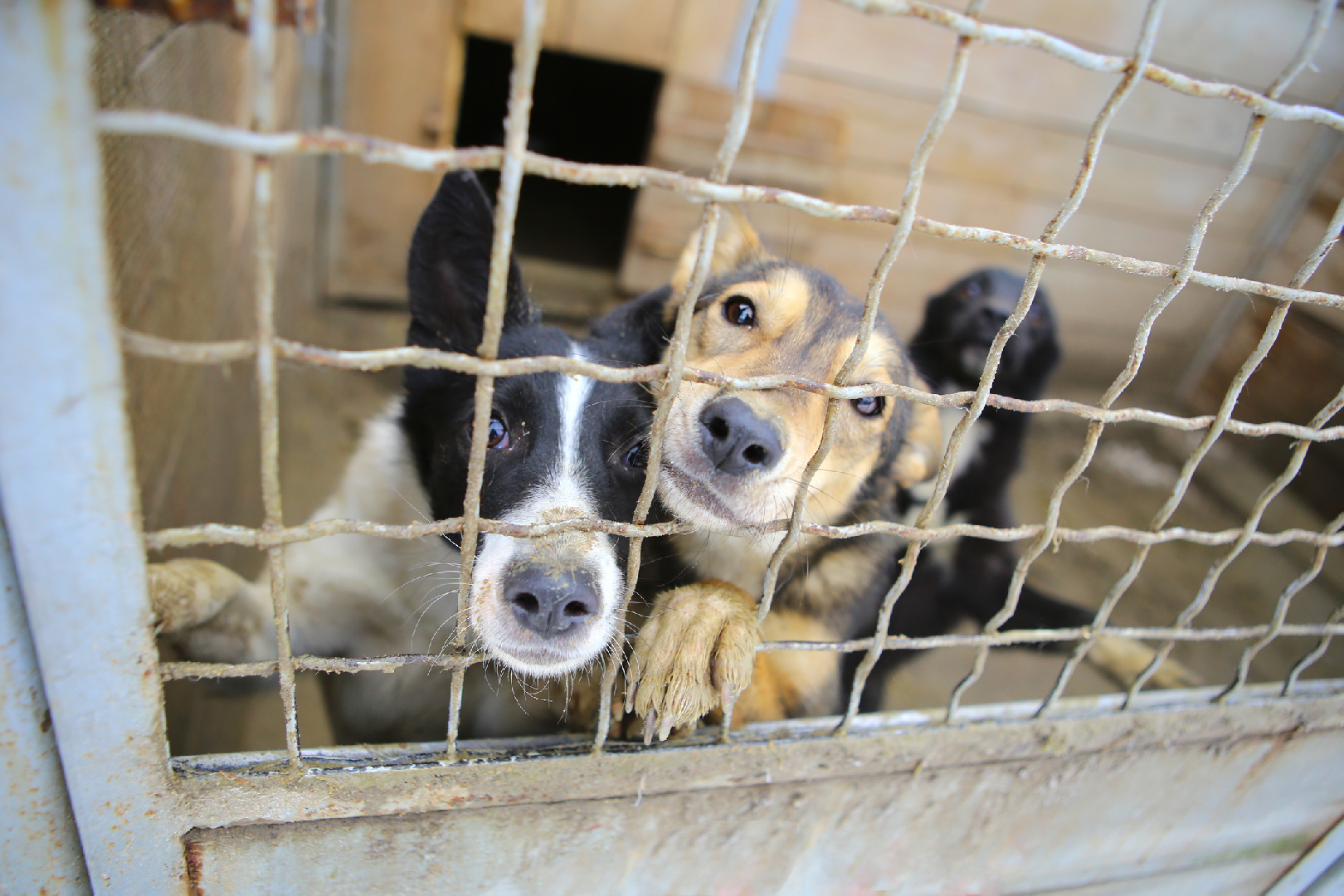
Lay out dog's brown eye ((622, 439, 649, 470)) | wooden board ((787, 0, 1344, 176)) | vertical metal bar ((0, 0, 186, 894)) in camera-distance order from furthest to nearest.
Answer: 1. wooden board ((787, 0, 1344, 176))
2. dog's brown eye ((622, 439, 649, 470))
3. vertical metal bar ((0, 0, 186, 894))

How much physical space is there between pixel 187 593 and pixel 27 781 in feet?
1.62

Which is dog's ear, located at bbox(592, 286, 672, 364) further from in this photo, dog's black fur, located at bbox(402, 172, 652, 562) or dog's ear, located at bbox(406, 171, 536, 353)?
dog's ear, located at bbox(406, 171, 536, 353)

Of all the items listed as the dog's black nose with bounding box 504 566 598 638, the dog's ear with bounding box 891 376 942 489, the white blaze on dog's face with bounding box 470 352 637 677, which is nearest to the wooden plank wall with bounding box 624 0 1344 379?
the dog's ear with bounding box 891 376 942 489

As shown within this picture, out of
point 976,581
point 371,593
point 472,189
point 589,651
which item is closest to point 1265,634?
point 976,581

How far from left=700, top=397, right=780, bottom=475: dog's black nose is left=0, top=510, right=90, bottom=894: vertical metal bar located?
43.7 inches

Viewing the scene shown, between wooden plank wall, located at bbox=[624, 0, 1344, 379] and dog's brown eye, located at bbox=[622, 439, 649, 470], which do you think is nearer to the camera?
dog's brown eye, located at bbox=[622, 439, 649, 470]

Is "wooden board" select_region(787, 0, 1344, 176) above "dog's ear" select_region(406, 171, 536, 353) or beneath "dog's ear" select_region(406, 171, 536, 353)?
above

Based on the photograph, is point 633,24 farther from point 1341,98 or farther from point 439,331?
point 1341,98

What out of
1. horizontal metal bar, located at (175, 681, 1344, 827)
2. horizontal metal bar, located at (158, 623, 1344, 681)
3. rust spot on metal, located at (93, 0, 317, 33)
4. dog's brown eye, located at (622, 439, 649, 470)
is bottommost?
horizontal metal bar, located at (175, 681, 1344, 827)

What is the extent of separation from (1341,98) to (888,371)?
236 inches

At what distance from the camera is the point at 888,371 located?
6.82 feet

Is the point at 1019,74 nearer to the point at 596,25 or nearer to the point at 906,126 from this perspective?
the point at 906,126

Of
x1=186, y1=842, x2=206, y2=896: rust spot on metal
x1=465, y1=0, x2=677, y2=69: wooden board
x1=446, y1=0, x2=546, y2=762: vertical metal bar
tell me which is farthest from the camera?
x1=465, y1=0, x2=677, y2=69: wooden board

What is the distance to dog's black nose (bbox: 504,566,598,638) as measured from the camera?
1375mm
